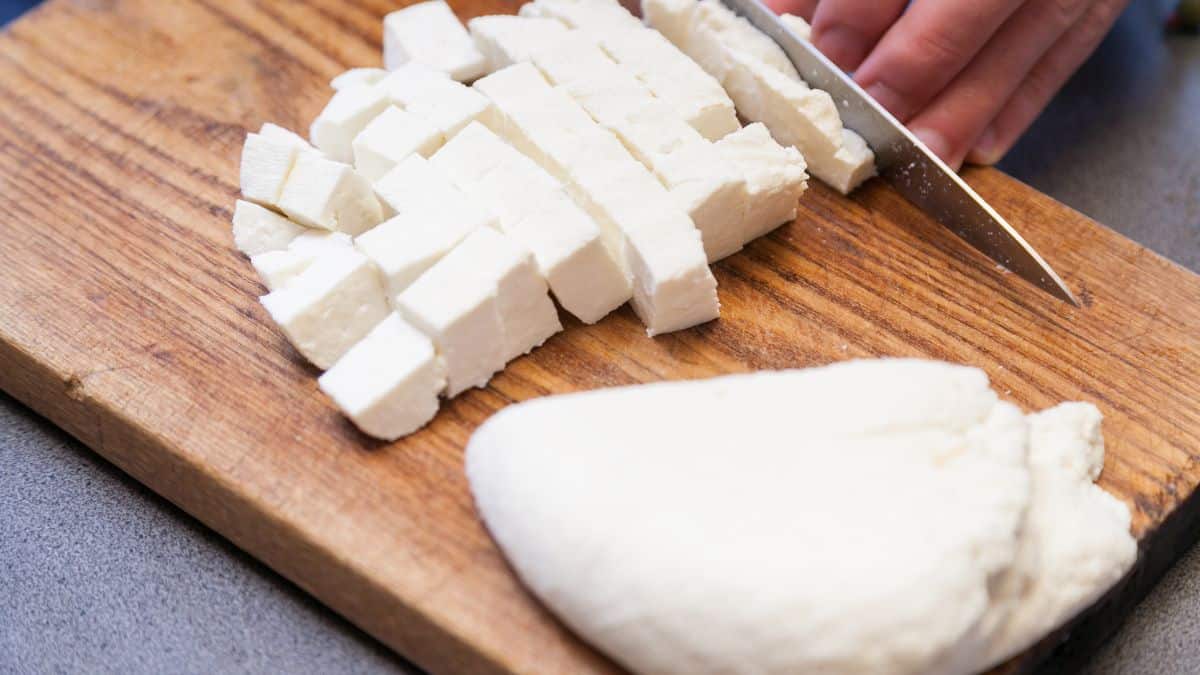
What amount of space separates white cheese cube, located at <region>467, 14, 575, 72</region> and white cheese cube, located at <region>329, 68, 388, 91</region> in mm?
237

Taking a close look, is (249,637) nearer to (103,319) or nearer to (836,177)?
(103,319)

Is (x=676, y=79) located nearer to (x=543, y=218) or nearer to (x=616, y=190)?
(x=616, y=190)

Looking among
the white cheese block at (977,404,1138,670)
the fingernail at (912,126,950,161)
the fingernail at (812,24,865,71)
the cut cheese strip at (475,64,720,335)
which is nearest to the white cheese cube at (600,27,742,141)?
the cut cheese strip at (475,64,720,335)

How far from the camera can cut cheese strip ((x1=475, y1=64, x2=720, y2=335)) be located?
1.99m

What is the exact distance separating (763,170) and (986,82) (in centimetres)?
64

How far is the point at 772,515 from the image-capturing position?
160 centimetres

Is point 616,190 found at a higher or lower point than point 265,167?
higher

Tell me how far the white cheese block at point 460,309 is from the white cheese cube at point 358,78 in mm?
665

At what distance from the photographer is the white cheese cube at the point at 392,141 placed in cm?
218

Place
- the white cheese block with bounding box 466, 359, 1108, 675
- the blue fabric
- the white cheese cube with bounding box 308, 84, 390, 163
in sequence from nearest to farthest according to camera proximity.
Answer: the white cheese block with bounding box 466, 359, 1108, 675, the white cheese cube with bounding box 308, 84, 390, 163, the blue fabric

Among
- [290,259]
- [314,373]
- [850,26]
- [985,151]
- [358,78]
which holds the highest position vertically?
[850,26]

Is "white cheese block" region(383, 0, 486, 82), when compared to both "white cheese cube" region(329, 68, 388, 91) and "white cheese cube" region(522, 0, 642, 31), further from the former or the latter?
"white cheese cube" region(522, 0, 642, 31)

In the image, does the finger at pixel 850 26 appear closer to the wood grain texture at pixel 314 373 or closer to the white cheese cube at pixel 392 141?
the wood grain texture at pixel 314 373

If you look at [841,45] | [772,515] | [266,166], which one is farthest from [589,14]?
[772,515]
